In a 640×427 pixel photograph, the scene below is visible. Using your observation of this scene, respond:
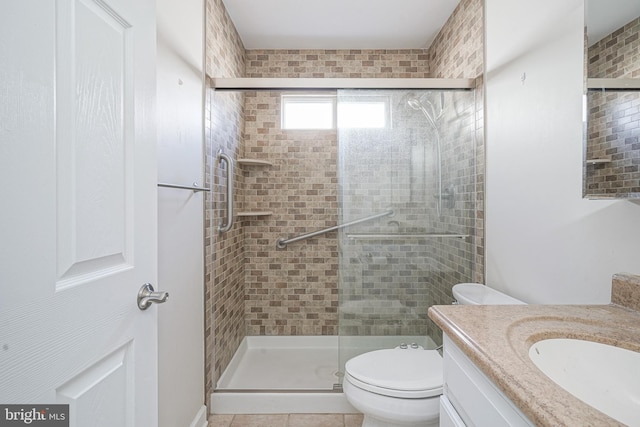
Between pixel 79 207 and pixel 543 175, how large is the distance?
63.7 inches

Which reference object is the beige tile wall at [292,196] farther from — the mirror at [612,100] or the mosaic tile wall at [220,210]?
the mirror at [612,100]

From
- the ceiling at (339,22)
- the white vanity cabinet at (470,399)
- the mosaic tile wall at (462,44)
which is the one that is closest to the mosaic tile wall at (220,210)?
the ceiling at (339,22)

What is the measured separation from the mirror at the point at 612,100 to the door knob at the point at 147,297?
1327 mm

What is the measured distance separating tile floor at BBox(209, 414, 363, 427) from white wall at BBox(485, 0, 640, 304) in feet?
3.69

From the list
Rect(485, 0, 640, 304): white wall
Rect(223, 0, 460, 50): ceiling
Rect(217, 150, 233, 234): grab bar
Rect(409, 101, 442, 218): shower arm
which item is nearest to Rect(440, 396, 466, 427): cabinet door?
Rect(485, 0, 640, 304): white wall

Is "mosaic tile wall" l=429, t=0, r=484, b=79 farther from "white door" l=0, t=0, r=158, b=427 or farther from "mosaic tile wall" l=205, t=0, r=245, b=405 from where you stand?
"white door" l=0, t=0, r=158, b=427

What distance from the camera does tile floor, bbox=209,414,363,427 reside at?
1.87 m

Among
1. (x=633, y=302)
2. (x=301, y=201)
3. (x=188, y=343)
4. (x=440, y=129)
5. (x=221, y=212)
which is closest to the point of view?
(x=633, y=302)

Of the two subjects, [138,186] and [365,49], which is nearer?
[138,186]

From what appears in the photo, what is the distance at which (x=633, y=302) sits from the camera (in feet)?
3.22

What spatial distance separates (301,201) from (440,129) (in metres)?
1.29

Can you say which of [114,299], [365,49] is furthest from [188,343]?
[365,49]

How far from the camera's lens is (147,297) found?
89 centimetres

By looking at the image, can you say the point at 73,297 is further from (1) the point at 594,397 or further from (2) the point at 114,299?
(1) the point at 594,397
